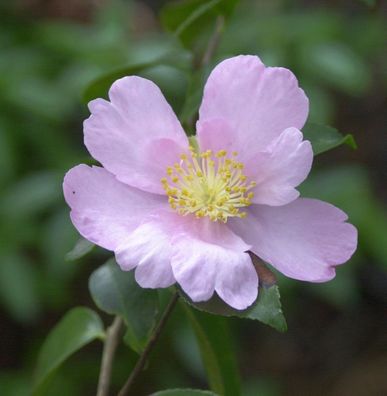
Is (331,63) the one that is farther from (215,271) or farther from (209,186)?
(215,271)

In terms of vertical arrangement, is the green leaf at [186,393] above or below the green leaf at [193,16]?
below

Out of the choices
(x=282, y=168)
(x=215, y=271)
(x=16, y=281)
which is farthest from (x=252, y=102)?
(x=16, y=281)

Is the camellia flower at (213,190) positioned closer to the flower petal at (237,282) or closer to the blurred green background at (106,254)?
the flower petal at (237,282)

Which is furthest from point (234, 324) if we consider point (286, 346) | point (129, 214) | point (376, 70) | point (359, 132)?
point (129, 214)

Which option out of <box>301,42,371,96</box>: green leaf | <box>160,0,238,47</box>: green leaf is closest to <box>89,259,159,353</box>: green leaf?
Answer: <box>160,0,238,47</box>: green leaf

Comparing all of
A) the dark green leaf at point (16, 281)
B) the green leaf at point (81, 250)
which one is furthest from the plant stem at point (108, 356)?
the dark green leaf at point (16, 281)

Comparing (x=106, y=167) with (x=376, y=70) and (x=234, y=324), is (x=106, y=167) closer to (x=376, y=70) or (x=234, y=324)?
(x=234, y=324)
